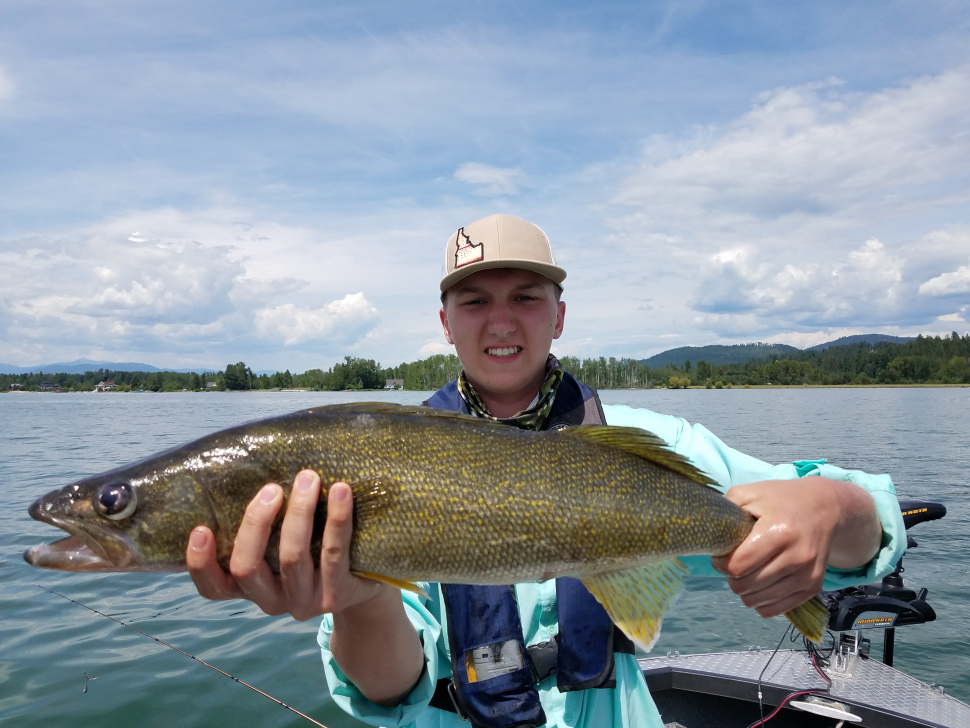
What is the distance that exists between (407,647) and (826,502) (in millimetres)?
1941

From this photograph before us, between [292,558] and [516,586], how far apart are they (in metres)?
1.44

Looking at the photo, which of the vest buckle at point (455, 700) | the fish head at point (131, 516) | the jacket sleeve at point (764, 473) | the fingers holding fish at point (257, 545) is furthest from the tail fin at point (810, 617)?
the fish head at point (131, 516)

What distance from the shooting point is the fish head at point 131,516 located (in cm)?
242

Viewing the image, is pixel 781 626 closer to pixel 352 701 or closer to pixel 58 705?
pixel 352 701

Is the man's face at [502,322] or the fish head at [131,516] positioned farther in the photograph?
the man's face at [502,322]

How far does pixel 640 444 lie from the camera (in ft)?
9.05

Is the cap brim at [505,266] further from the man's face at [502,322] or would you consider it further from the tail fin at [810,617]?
the tail fin at [810,617]

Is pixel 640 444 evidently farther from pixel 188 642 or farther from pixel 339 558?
pixel 188 642

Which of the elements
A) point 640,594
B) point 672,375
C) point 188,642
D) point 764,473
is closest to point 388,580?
point 640,594

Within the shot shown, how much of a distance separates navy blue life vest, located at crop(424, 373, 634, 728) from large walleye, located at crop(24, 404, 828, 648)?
1.65ft

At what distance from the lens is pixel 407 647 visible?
9.07 ft

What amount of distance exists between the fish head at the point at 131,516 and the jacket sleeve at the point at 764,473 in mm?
2367

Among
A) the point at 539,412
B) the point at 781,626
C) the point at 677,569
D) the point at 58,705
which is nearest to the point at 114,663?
the point at 58,705

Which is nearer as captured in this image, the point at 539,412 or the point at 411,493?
the point at 411,493
